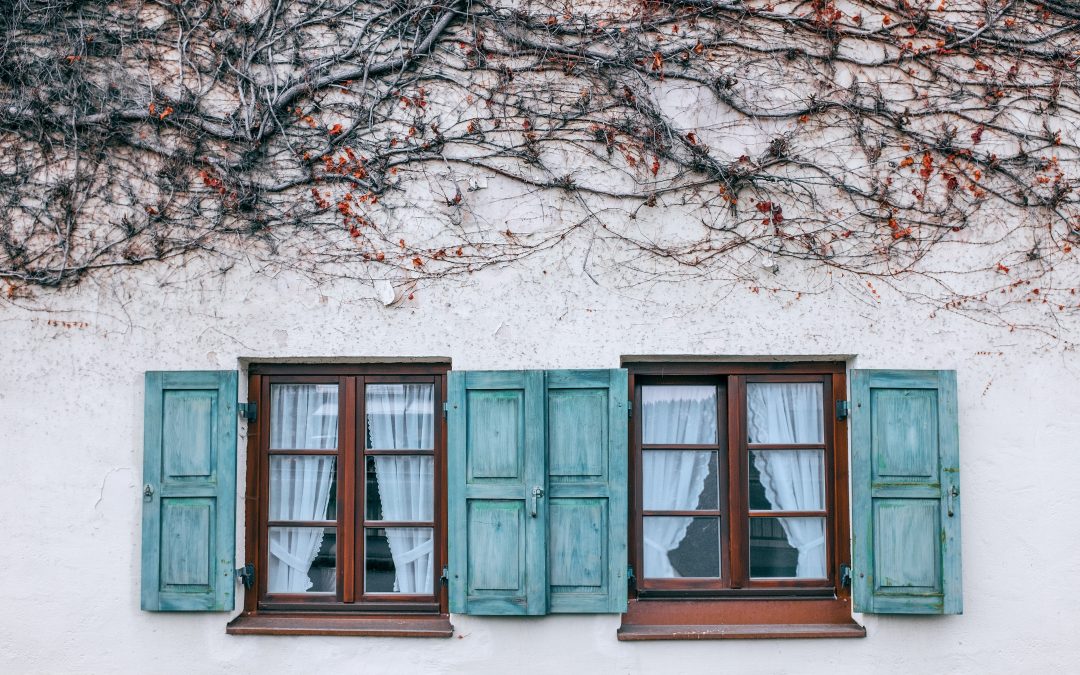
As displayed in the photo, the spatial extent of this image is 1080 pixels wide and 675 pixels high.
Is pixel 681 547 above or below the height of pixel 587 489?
below

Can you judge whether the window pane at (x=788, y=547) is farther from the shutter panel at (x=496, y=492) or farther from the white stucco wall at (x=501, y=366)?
the shutter panel at (x=496, y=492)

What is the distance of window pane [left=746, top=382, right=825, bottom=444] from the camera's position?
414 cm

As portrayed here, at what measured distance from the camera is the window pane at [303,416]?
4.17 m

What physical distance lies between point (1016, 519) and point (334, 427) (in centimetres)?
318

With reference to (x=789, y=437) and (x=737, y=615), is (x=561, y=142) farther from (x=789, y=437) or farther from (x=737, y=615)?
(x=737, y=615)

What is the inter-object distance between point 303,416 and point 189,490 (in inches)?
23.5

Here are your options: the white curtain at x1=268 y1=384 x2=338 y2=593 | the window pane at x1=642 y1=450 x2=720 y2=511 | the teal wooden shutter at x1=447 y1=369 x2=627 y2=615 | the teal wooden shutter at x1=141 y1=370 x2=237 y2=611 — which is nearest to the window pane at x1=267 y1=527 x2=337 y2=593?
the white curtain at x1=268 y1=384 x2=338 y2=593

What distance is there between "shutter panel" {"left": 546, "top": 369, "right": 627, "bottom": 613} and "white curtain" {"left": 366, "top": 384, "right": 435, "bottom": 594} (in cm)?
62

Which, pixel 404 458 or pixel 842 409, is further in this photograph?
pixel 404 458

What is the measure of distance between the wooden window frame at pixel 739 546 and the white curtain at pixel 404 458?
0.97 m

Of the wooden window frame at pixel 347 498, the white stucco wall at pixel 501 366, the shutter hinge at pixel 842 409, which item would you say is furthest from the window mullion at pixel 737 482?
the wooden window frame at pixel 347 498

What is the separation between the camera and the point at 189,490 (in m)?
3.96

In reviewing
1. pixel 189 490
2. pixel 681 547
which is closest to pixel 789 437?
pixel 681 547

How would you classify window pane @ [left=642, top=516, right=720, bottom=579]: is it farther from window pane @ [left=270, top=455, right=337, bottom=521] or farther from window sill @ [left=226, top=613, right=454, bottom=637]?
window pane @ [left=270, top=455, right=337, bottom=521]
